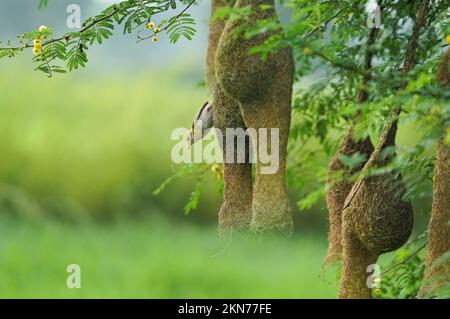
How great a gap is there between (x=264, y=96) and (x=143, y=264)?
3.66 metres

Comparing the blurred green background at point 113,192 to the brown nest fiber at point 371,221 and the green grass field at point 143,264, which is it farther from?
the brown nest fiber at point 371,221

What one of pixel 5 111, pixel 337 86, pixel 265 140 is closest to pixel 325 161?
pixel 337 86

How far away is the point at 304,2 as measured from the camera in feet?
10.4

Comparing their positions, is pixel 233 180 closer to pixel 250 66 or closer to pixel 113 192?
pixel 250 66

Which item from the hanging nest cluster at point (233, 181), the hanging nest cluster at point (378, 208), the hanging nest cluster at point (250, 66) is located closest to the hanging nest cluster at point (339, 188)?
the hanging nest cluster at point (378, 208)

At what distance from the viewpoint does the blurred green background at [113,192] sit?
6008mm

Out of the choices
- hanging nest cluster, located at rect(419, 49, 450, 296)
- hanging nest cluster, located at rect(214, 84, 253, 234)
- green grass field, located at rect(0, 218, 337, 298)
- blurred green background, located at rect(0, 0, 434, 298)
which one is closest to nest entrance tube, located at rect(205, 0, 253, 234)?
hanging nest cluster, located at rect(214, 84, 253, 234)

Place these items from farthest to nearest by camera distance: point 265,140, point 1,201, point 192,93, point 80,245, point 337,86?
point 192,93, point 1,201, point 80,245, point 337,86, point 265,140

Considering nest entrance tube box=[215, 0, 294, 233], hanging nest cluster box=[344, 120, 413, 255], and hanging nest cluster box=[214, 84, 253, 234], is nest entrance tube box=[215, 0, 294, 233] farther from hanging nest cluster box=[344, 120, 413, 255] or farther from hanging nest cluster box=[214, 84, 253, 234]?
hanging nest cluster box=[344, 120, 413, 255]

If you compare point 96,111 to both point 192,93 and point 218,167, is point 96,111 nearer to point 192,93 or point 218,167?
point 192,93

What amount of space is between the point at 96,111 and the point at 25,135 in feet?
2.25

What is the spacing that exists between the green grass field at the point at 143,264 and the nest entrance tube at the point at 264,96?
2363 mm

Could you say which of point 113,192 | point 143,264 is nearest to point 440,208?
point 143,264

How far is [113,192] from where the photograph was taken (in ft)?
25.6
